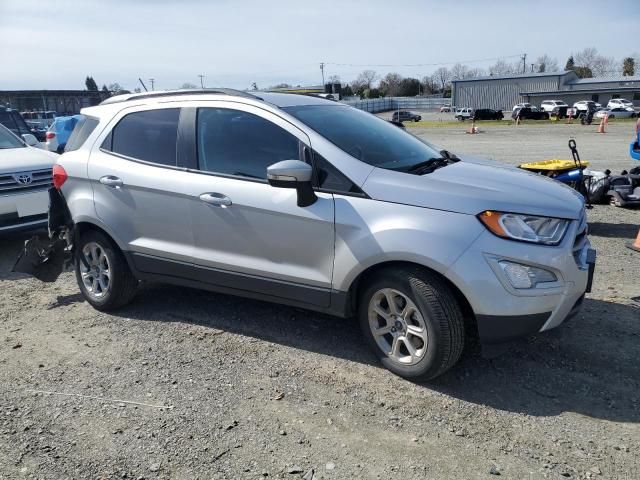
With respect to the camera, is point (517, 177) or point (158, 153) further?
point (158, 153)

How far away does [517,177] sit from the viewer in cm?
402

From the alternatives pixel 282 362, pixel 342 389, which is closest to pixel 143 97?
pixel 282 362

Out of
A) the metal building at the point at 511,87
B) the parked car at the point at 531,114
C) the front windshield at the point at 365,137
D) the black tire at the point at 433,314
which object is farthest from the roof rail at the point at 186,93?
the metal building at the point at 511,87

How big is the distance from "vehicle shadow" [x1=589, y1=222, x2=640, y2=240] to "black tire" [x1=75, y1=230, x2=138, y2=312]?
226 inches

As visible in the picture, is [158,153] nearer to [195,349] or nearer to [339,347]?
[195,349]

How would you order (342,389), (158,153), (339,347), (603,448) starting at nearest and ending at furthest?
1. (603,448)
2. (342,389)
3. (339,347)
4. (158,153)

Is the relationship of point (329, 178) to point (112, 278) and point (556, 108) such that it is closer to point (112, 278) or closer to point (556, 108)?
point (112, 278)

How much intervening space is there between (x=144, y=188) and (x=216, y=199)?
77 cm

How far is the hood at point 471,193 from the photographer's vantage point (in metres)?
3.44

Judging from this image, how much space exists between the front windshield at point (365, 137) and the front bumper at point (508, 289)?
0.93 meters

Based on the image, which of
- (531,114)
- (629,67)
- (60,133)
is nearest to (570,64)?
(629,67)

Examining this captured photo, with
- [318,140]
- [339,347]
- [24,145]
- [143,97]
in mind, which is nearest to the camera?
[318,140]

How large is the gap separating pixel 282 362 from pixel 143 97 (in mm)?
2619

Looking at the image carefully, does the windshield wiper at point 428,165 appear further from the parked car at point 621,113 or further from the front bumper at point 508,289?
the parked car at point 621,113
